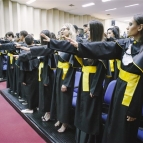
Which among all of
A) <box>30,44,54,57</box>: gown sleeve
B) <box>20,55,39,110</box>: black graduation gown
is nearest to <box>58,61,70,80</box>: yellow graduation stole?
<box>30,44,54,57</box>: gown sleeve

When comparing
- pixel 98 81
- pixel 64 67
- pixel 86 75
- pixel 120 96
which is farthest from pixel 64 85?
pixel 120 96

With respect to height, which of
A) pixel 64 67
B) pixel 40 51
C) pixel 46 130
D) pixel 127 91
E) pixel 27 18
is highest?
pixel 27 18

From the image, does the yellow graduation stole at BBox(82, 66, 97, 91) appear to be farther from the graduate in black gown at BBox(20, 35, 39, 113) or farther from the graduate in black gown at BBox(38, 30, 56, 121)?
the graduate in black gown at BBox(20, 35, 39, 113)

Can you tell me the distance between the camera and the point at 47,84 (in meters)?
2.49

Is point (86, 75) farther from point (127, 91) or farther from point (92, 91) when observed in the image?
point (127, 91)

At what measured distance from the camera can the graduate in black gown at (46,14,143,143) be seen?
123 cm

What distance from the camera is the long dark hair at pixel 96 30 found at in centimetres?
168

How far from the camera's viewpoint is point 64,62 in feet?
7.00

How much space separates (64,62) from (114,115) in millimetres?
997

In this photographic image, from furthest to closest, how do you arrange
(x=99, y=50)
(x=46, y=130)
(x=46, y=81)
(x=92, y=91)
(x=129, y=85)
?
(x=46, y=81)
(x=46, y=130)
(x=92, y=91)
(x=99, y=50)
(x=129, y=85)

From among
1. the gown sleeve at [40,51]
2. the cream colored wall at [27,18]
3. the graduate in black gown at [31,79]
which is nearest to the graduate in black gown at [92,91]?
the gown sleeve at [40,51]

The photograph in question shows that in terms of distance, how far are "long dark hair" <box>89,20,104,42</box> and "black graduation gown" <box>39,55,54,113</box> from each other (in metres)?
0.97

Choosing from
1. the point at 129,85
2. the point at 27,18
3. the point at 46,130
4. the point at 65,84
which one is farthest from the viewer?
the point at 27,18

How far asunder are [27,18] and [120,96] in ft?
28.0
